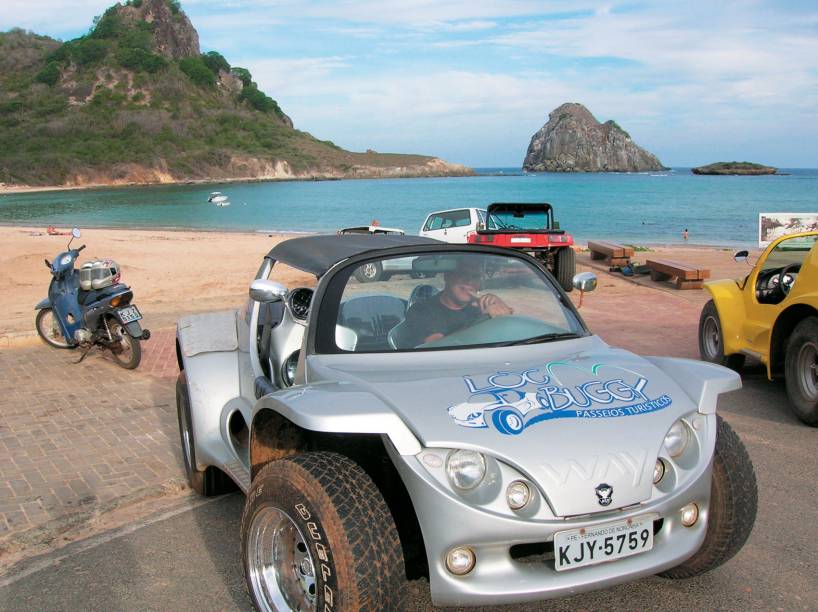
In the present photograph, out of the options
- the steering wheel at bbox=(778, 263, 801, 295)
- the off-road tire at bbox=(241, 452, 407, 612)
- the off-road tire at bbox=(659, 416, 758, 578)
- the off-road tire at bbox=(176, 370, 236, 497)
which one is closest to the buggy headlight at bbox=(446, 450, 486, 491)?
the off-road tire at bbox=(241, 452, 407, 612)

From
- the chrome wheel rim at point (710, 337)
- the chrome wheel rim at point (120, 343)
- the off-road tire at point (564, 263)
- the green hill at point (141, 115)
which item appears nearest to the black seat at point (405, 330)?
the chrome wheel rim at point (710, 337)

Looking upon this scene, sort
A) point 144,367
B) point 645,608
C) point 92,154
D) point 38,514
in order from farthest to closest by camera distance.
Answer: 1. point 92,154
2. point 144,367
3. point 38,514
4. point 645,608

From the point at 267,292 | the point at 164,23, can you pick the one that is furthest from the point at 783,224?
the point at 164,23

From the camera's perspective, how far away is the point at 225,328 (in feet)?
16.9

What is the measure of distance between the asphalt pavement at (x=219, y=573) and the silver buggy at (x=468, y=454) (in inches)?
11.7

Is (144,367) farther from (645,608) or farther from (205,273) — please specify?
(205,273)

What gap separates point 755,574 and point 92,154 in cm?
12316

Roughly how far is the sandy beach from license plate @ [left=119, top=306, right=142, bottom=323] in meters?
1.83

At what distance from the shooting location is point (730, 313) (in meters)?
7.63

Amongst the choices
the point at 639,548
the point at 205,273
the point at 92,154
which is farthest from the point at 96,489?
the point at 92,154

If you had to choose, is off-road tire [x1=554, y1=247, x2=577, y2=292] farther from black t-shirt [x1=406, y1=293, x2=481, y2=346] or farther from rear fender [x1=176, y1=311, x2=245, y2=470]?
black t-shirt [x1=406, y1=293, x2=481, y2=346]

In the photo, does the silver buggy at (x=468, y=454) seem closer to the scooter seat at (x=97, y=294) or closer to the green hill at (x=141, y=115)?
the scooter seat at (x=97, y=294)

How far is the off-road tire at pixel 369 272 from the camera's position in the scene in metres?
3.89

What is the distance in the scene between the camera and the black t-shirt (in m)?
3.81
